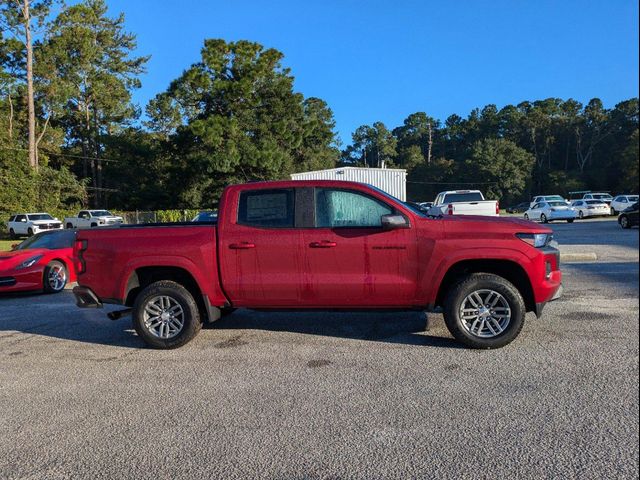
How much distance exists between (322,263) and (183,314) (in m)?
1.78

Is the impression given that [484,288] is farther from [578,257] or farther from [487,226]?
[578,257]

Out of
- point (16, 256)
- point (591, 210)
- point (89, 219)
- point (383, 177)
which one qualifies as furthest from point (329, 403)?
point (89, 219)

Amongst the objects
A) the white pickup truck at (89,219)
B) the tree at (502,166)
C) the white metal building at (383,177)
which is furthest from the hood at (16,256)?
the tree at (502,166)

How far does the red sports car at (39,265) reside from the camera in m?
9.93

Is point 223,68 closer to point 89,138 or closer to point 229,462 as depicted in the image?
point 89,138

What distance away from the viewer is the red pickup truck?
5.37m

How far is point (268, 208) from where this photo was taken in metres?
5.87

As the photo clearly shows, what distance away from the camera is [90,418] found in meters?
4.05

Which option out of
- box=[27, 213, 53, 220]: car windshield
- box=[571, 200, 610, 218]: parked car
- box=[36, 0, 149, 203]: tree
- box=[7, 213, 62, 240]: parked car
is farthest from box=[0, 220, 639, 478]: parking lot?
box=[36, 0, 149, 203]: tree

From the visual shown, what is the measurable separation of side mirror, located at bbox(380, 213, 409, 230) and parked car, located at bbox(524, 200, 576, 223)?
29.2m

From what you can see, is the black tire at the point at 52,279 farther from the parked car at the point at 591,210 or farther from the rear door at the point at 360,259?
the parked car at the point at 591,210

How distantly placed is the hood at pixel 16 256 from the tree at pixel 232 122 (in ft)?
104

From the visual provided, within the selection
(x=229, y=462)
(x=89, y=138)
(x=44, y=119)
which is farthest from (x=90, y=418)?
(x=89, y=138)

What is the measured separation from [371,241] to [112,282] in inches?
125
